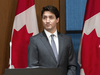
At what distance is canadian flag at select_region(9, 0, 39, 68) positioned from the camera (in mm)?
2451

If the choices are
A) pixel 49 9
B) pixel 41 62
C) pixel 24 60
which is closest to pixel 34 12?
pixel 49 9

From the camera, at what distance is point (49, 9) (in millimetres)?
2104

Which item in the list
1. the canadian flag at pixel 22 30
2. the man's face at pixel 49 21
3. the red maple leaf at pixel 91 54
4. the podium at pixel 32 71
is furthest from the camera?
the canadian flag at pixel 22 30

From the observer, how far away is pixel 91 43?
7.86ft

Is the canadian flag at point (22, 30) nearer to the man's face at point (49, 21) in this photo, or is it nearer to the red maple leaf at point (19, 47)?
the red maple leaf at point (19, 47)

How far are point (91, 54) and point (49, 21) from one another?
0.77 meters

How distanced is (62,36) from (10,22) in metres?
0.95

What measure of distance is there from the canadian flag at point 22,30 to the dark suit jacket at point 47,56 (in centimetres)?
47

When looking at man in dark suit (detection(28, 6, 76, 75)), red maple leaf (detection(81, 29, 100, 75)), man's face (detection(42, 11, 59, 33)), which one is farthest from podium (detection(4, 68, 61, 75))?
red maple leaf (detection(81, 29, 100, 75))

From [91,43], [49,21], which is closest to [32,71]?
[49,21]

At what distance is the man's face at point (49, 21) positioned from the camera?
2.08m

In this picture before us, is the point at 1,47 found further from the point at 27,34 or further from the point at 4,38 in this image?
the point at 27,34

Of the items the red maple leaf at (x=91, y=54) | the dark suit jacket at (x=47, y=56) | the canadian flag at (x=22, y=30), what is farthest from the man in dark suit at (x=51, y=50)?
the canadian flag at (x=22, y=30)

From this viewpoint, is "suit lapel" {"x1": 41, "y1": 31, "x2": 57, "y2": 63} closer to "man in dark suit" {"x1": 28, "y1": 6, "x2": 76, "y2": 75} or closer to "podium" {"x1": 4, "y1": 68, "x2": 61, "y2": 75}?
"man in dark suit" {"x1": 28, "y1": 6, "x2": 76, "y2": 75}
